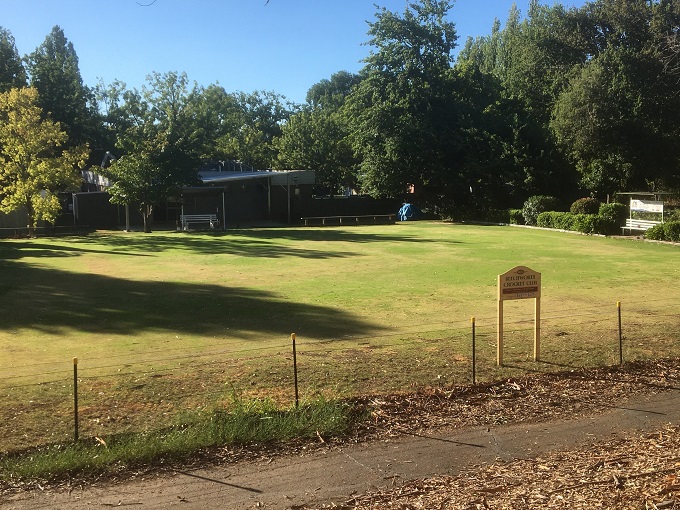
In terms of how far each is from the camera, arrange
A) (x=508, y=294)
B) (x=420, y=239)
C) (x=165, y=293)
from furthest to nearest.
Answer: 1. (x=420, y=239)
2. (x=165, y=293)
3. (x=508, y=294)

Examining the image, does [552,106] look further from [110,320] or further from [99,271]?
[110,320]

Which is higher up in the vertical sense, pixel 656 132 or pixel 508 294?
pixel 656 132

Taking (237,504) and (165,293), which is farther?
(165,293)

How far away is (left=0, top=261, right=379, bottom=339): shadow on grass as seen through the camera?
12.5m

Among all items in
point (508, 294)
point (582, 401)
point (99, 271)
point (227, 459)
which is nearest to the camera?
point (227, 459)

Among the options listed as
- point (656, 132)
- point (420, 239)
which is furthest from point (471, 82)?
point (420, 239)

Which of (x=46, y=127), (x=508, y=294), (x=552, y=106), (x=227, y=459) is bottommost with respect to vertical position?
(x=227, y=459)

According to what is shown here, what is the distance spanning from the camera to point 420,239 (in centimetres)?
3341

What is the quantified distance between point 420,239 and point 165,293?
18916 mm

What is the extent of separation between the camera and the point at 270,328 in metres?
12.4

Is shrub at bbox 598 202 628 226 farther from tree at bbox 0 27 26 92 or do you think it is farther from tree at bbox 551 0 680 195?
tree at bbox 0 27 26 92

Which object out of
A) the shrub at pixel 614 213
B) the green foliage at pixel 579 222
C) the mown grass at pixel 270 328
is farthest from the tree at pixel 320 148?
the mown grass at pixel 270 328

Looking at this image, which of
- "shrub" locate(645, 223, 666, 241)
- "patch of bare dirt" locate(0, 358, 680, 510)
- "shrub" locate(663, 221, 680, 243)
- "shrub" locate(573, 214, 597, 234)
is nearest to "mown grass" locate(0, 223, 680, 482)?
"patch of bare dirt" locate(0, 358, 680, 510)

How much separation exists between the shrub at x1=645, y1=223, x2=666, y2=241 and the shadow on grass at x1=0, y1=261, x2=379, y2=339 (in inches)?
861
